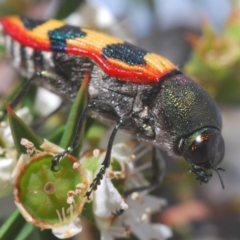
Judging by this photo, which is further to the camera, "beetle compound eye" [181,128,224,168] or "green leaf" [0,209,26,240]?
"beetle compound eye" [181,128,224,168]

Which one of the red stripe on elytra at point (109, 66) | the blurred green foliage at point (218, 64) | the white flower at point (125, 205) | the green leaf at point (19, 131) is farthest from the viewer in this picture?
the blurred green foliage at point (218, 64)

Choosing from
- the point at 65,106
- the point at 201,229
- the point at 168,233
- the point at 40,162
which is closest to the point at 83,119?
the point at 40,162

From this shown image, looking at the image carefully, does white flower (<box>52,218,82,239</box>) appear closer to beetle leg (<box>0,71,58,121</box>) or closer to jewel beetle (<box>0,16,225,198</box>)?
jewel beetle (<box>0,16,225,198</box>)

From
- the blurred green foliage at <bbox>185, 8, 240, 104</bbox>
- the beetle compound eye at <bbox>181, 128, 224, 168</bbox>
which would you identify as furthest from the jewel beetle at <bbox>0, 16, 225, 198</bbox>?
the blurred green foliage at <bbox>185, 8, 240, 104</bbox>

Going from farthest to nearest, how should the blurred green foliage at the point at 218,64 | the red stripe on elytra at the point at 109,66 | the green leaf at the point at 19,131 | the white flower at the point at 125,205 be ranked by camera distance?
the blurred green foliage at the point at 218,64
the red stripe on elytra at the point at 109,66
the white flower at the point at 125,205
the green leaf at the point at 19,131

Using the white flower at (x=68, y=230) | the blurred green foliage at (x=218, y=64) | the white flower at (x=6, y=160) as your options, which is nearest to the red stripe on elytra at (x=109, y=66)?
the white flower at (x=6, y=160)

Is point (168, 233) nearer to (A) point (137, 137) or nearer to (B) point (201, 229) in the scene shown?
(A) point (137, 137)

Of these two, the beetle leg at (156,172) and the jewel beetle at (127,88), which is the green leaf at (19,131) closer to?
the jewel beetle at (127,88)

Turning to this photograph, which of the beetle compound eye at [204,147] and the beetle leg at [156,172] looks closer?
the beetle compound eye at [204,147]
